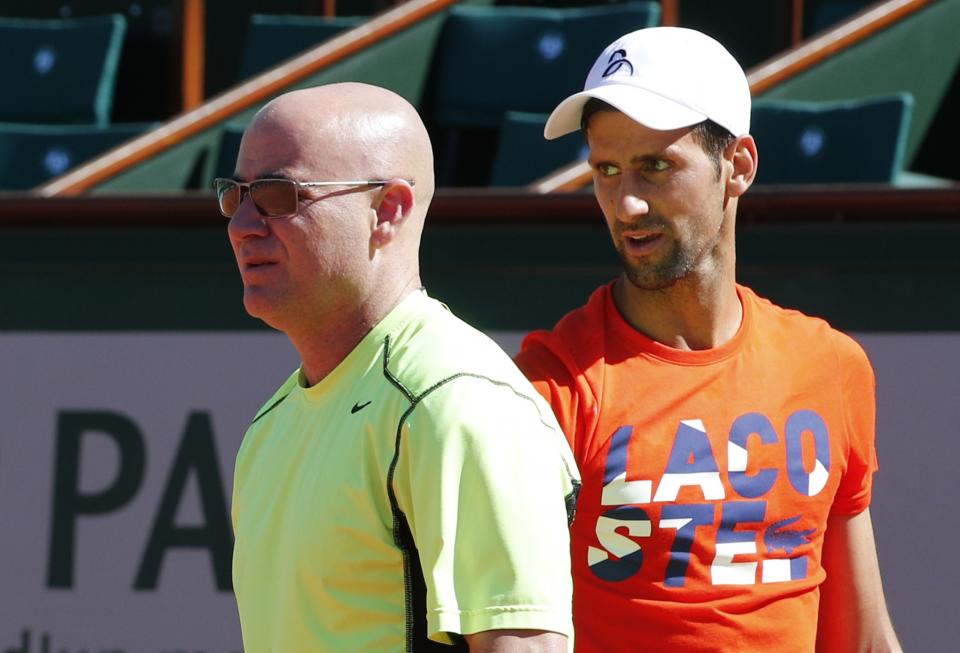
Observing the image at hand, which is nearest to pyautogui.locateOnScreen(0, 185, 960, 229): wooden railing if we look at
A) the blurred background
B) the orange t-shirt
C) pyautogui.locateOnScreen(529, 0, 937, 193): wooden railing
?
the blurred background

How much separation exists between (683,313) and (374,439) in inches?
27.5

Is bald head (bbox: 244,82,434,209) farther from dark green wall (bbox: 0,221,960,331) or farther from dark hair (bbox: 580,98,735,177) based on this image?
dark green wall (bbox: 0,221,960,331)

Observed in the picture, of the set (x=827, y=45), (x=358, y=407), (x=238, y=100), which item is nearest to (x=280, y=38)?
(x=238, y=100)

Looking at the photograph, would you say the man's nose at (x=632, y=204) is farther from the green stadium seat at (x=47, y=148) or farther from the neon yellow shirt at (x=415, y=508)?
the green stadium seat at (x=47, y=148)

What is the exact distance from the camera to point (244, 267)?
1.63 metres

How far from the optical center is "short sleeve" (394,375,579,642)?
4.51 feet

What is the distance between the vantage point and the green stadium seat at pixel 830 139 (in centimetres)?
393

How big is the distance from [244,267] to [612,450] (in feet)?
1.88

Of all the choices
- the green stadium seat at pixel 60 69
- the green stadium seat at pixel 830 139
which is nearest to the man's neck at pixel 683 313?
the green stadium seat at pixel 830 139

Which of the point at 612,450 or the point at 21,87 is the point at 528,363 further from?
the point at 21,87

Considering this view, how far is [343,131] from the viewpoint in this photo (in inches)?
62.1

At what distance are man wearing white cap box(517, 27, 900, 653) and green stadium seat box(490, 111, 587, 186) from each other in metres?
2.28

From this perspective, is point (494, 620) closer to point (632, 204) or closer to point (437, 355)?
point (437, 355)

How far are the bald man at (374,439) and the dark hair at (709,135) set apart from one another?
1.38 feet
